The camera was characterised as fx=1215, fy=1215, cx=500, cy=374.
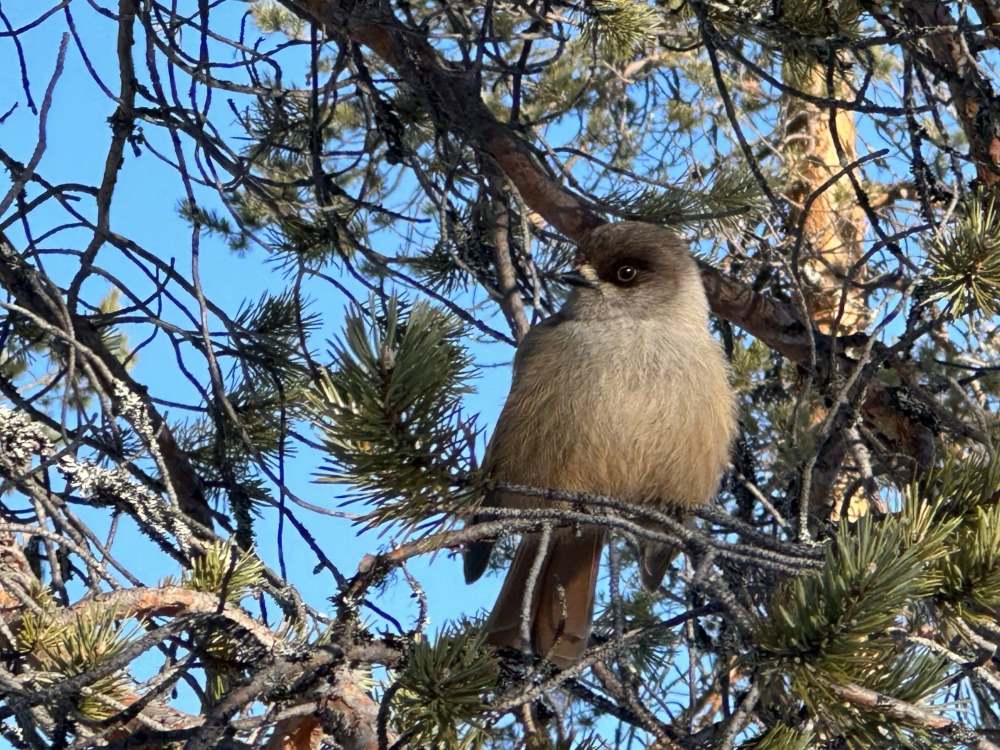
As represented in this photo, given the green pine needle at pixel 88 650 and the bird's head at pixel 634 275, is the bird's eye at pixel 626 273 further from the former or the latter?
the green pine needle at pixel 88 650

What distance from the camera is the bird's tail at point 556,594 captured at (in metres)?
3.72

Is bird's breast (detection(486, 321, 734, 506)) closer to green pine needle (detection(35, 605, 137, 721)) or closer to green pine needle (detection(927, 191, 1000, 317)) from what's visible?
green pine needle (detection(927, 191, 1000, 317))

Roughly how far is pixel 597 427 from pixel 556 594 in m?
0.65

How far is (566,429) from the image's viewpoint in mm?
3758

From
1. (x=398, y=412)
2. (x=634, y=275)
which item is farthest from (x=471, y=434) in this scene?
(x=634, y=275)

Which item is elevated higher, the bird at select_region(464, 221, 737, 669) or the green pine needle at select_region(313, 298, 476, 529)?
the bird at select_region(464, 221, 737, 669)

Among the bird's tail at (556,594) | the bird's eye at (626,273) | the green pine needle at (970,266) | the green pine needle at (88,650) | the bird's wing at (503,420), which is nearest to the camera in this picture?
the green pine needle at (88,650)

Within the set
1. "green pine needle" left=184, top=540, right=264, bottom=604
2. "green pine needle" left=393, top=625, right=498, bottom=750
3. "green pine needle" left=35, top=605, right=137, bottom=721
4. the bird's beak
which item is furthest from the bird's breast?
"green pine needle" left=35, top=605, right=137, bottom=721

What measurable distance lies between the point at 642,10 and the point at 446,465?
217 centimetres

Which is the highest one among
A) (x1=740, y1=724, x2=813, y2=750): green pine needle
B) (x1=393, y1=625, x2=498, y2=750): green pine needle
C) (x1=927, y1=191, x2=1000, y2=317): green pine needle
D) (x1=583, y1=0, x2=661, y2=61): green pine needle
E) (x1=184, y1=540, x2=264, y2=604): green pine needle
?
(x1=583, y1=0, x2=661, y2=61): green pine needle

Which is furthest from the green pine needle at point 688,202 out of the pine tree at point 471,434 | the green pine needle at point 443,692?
the green pine needle at point 443,692

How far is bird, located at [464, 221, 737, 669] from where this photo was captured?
12.4 feet

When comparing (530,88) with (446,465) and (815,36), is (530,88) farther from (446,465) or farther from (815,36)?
(446,465)

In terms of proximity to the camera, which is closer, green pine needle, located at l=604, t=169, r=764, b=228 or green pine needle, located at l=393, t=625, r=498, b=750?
green pine needle, located at l=393, t=625, r=498, b=750
